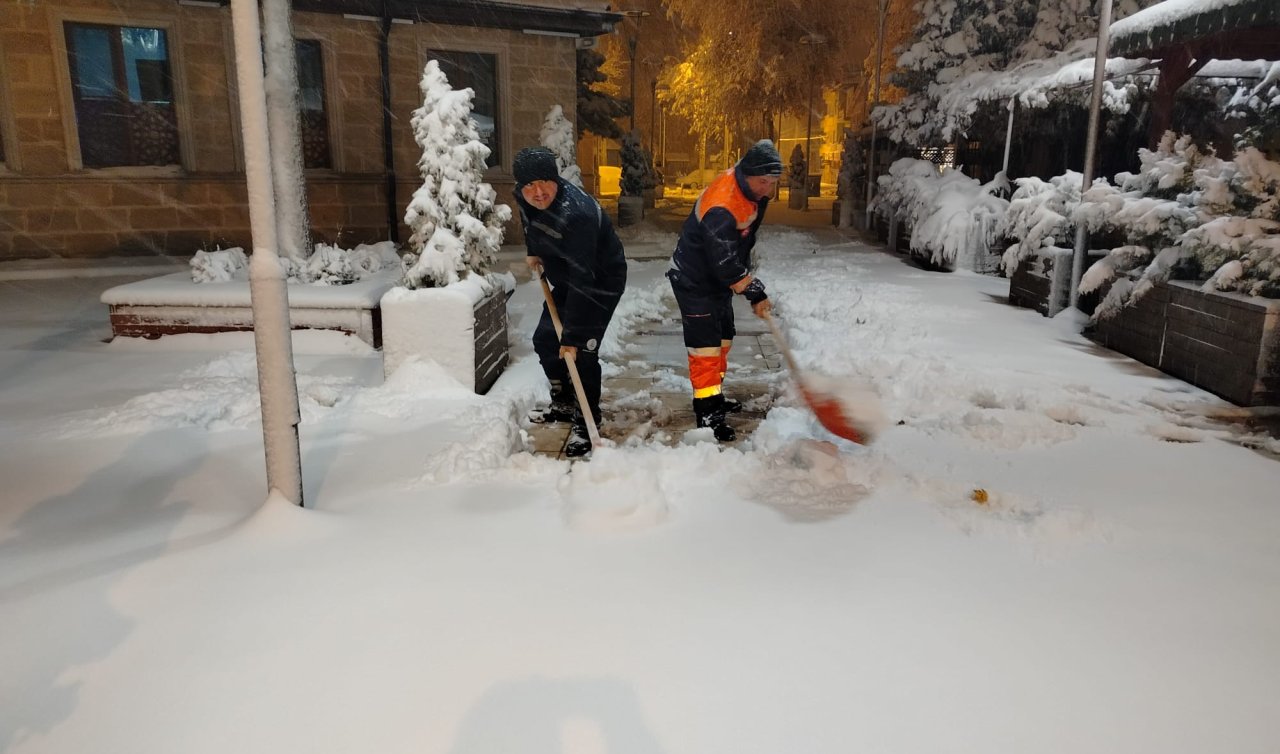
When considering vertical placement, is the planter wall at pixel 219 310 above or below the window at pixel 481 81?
below

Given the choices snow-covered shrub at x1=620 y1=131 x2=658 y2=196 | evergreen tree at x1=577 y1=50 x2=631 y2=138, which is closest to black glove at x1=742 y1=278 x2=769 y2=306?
evergreen tree at x1=577 y1=50 x2=631 y2=138

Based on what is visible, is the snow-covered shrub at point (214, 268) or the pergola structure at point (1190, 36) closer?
the snow-covered shrub at point (214, 268)

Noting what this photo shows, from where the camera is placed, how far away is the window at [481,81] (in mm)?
13201

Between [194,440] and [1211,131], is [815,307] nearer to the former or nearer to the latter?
[194,440]

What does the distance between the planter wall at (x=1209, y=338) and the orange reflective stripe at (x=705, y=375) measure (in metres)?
3.49

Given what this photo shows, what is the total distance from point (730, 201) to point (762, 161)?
1.00ft

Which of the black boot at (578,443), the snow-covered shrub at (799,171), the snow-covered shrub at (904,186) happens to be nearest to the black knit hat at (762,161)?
the black boot at (578,443)

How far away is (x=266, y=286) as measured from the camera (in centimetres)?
321

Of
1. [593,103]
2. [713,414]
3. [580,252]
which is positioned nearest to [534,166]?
[580,252]

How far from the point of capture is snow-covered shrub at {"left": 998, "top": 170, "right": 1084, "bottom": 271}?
8.41 meters

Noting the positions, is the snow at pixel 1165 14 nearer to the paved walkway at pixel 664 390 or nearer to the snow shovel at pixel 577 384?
the paved walkway at pixel 664 390

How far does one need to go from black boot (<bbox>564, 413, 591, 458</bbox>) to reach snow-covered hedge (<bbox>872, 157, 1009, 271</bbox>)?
8669 mm

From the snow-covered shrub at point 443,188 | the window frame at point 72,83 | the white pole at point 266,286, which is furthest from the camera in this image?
the window frame at point 72,83

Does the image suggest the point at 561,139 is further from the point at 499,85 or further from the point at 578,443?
the point at 578,443
